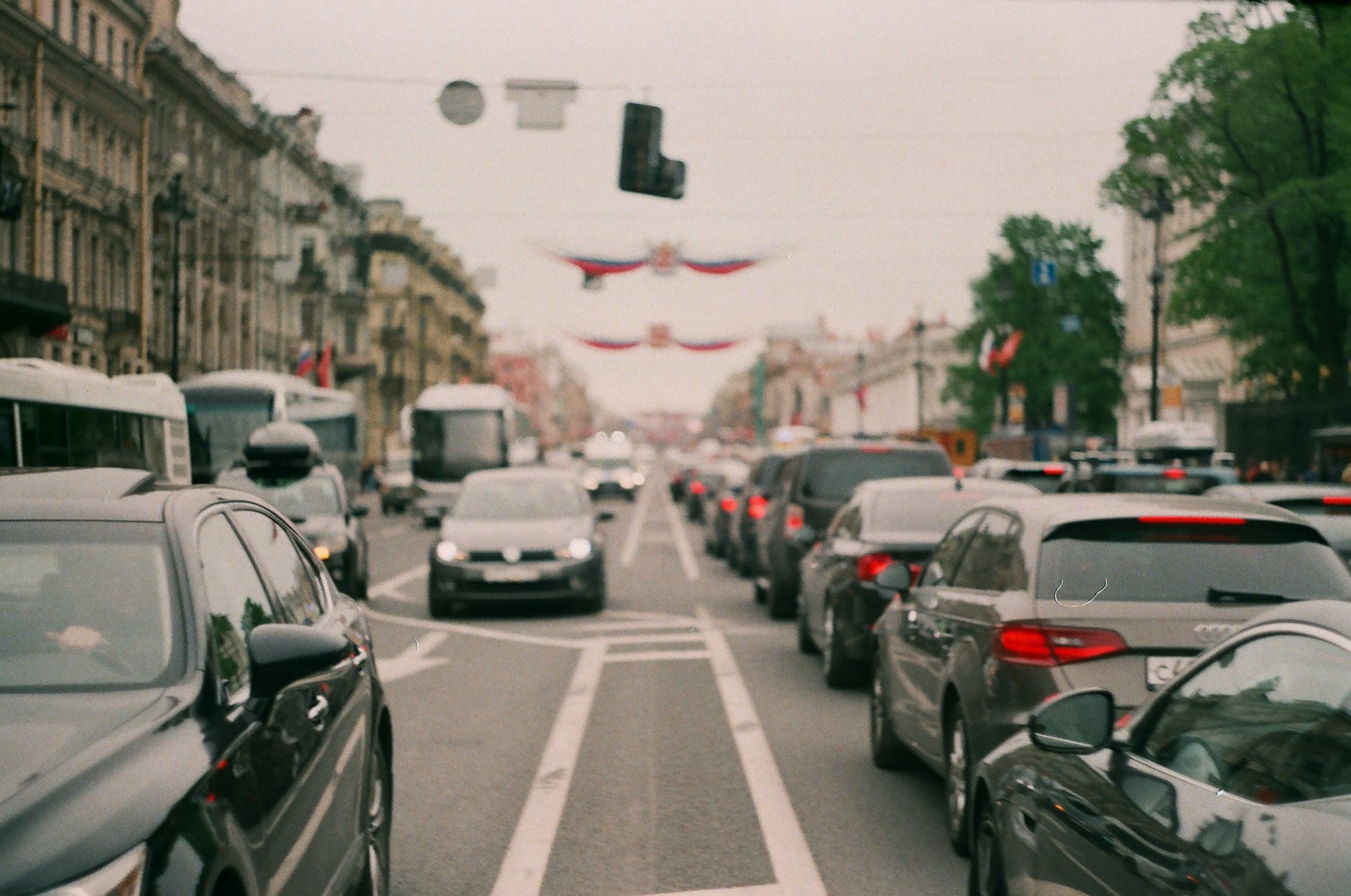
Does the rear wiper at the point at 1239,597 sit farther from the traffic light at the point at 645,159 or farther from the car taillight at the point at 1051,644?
the traffic light at the point at 645,159

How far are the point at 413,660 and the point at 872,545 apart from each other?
459 centimetres

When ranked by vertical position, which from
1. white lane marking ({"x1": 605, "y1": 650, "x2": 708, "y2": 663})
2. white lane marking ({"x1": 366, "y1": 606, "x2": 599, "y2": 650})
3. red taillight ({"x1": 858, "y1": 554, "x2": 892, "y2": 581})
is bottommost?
white lane marking ({"x1": 366, "y1": 606, "x2": 599, "y2": 650})

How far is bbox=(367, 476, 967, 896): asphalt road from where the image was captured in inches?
299

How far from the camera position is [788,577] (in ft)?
65.3

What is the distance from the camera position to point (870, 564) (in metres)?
13.3

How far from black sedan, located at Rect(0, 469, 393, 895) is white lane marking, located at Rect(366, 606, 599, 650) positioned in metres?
11.5

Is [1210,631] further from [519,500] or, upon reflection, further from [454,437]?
[454,437]

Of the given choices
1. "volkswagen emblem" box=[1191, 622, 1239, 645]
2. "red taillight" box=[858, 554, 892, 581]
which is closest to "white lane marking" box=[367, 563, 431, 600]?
"red taillight" box=[858, 554, 892, 581]

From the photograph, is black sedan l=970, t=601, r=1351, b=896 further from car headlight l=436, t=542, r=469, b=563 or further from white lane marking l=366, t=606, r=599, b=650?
car headlight l=436, t=542, r=469, b=563

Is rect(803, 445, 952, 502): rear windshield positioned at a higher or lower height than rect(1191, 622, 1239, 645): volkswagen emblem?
higher

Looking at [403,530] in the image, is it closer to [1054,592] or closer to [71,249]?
[71,249]

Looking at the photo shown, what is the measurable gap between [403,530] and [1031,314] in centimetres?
4169

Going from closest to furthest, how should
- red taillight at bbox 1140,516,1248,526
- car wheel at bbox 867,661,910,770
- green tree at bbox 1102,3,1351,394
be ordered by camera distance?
1. red taillight at bbox 1140,516,1248,526
2. car wheel at bbox 867,661,910,770
3. green tree at bbox 1102,3,1351,394

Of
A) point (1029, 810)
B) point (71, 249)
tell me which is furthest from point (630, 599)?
point (71, 249)
